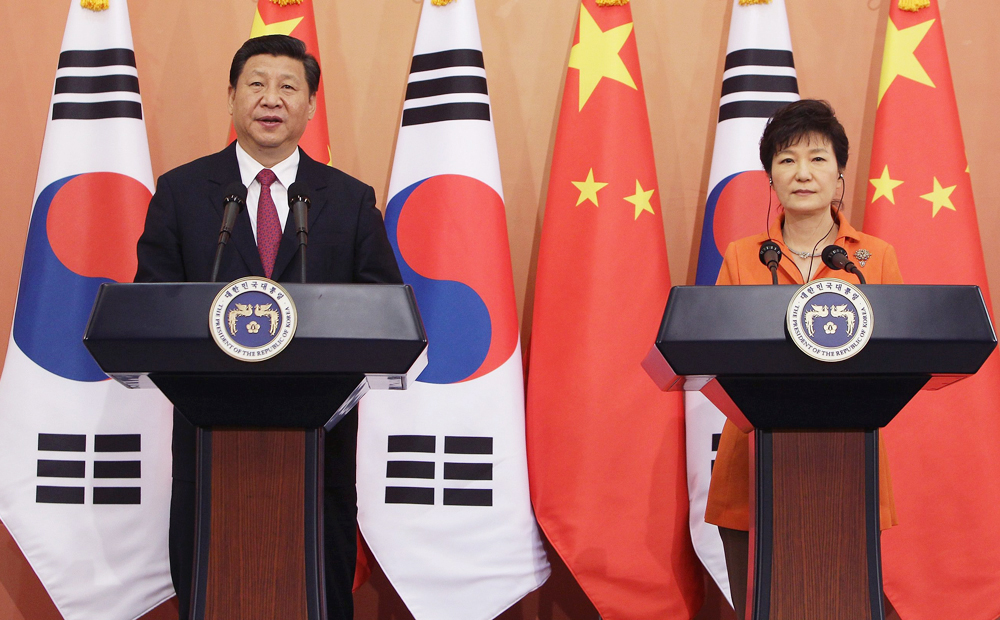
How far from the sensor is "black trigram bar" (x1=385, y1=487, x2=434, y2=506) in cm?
233

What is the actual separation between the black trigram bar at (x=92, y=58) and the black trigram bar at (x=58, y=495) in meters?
1.29

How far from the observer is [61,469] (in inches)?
92.7

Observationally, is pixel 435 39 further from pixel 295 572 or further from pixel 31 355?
pixel 295 572

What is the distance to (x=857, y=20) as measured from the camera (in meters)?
2.84

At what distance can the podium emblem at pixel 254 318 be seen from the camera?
3.99 feet

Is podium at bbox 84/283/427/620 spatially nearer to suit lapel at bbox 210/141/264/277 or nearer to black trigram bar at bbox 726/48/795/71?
suit lapel at bbox 210/141/264/277

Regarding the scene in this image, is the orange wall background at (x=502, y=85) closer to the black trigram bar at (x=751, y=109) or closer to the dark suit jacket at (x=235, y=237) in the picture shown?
the black trigram bar at (x=751, y=109)

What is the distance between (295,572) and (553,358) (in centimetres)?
126

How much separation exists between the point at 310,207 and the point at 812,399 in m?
1.15

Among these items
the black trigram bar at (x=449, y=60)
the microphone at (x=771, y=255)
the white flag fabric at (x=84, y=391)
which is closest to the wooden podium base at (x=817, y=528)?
the microphone at (x=771, y=255)

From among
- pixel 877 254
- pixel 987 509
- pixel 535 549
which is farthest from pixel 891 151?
pixel 535 549

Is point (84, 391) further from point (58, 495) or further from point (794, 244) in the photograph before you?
point (794, 244)

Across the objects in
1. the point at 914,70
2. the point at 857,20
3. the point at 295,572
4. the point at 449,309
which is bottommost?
the point at 295,572

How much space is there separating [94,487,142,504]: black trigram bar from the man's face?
1.10m
